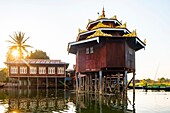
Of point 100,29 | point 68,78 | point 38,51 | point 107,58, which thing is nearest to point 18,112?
point 107,58

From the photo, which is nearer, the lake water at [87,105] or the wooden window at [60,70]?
the lake water at [87,105]

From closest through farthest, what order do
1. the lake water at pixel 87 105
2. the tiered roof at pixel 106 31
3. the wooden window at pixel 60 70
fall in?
the lake water at pixel 87 105, the tiered roof at pixel 106 31, the wooden window at pixel 60 70

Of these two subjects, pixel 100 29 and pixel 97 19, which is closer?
pixel 100 29

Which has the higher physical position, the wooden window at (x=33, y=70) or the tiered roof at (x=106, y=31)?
the tiered roof at (x=106, y=31)

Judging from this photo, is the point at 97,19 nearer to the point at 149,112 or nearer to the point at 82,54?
the point at 82,54

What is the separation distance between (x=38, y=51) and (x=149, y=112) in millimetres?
61728

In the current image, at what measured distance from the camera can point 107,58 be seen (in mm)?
25844

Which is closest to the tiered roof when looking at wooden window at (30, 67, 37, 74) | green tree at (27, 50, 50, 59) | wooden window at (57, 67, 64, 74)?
wooden window at (57, 67, 64, 74)

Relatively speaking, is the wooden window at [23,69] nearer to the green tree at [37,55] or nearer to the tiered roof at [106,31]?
the green tree at [37,55]

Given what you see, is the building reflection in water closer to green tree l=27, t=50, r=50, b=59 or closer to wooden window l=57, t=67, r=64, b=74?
Result: wooden window l=57, t=67, r=64, b=74

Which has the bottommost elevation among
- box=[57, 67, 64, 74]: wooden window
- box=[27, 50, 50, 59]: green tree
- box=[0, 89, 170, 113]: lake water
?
box=[0, 89, 170, 113]: lake water

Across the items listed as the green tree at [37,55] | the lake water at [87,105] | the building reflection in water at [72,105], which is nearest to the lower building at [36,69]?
the green tree at [37,55]

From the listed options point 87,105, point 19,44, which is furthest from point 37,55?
point 87,105

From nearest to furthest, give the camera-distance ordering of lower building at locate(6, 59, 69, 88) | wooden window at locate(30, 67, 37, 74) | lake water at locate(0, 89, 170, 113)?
1. lake water at locate(0, 89, 170, 113)
2. lower building at locate(6, 59, 69, 88)
3. wooden window at locate(30, 67, 37, 74)
